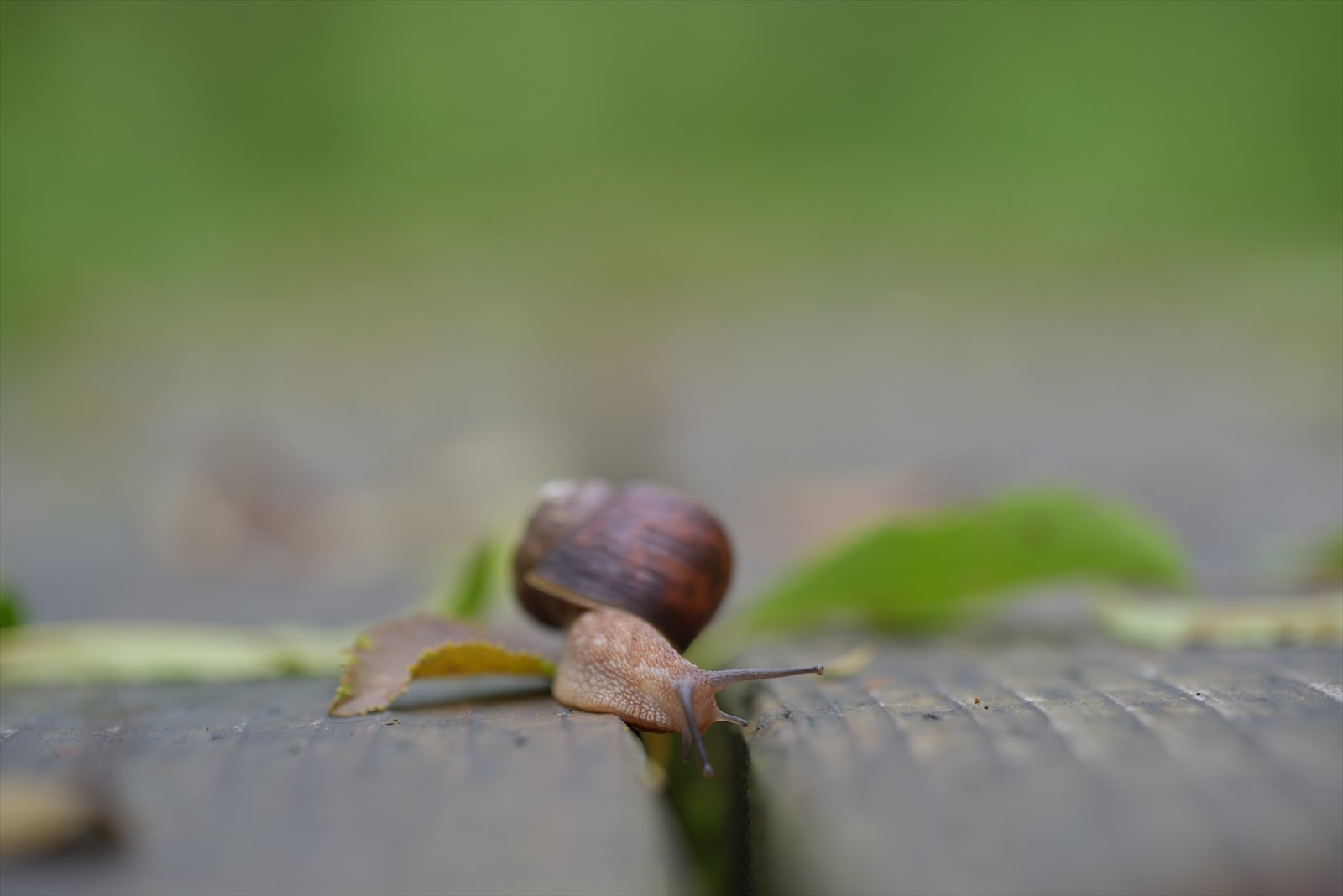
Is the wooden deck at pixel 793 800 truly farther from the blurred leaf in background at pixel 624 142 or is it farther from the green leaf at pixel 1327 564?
the blurred leaf in background at pixel 624 142

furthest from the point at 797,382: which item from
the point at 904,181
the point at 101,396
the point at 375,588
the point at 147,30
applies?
the point at 147,30

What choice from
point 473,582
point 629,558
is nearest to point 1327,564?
point 629,558

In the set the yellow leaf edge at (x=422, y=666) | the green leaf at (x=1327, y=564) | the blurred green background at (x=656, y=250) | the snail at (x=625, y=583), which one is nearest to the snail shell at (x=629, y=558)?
the snail at (x=625, y=583)

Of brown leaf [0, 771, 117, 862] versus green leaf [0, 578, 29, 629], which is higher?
brown leaf [0, 771, 117, 862]

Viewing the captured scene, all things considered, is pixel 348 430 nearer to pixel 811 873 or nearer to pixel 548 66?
pixel 548 66

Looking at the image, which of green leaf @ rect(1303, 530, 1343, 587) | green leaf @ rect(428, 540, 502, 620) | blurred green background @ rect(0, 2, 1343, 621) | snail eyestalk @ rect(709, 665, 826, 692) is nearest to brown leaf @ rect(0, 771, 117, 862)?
snail eyestalk @ rect(709, 665, 826, 692)

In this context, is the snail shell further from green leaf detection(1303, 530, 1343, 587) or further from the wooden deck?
green leaf detection(1303, 530, 1343, 587)

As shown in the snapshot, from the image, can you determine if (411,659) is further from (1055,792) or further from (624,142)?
(624,142)
